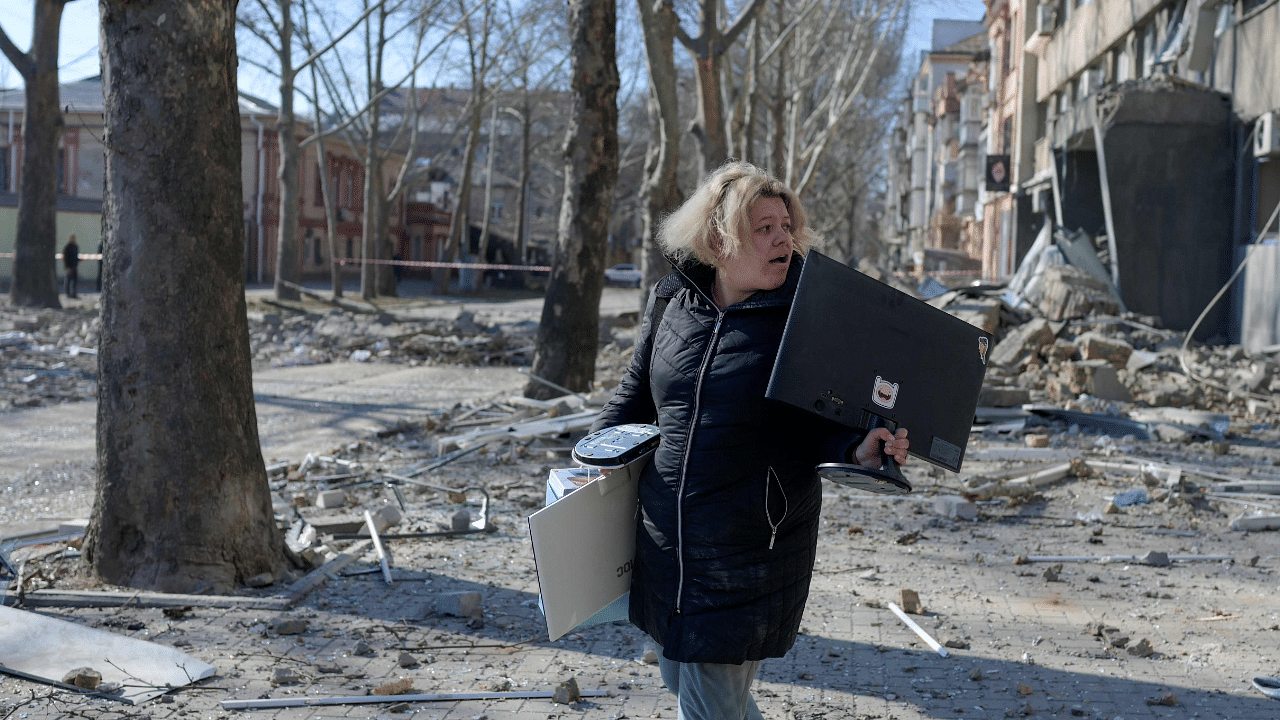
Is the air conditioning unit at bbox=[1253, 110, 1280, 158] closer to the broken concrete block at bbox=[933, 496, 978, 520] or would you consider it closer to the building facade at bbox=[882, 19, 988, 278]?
the broken concrete block at bbox=[933, 496, 978, 520]

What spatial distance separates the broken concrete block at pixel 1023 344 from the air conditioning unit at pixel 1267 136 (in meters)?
5.09

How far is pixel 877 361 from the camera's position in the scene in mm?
2965

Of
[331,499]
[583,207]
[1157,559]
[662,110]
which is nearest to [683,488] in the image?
[1157,559]

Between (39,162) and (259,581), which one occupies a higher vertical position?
(39,162)

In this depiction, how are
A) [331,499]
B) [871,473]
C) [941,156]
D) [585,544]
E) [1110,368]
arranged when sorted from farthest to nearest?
[941,156]
[1110,368]
[331,499]
[585,544]
[871,473]

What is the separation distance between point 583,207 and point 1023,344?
673cm

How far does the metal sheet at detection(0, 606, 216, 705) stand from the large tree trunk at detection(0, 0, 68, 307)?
20595 millimetres

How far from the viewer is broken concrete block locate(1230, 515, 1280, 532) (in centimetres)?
711

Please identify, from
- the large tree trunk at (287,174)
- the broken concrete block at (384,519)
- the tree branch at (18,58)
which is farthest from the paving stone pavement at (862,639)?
the large tree trunk at (287,174)

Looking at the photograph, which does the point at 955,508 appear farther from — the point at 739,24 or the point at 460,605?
the point at 739,24

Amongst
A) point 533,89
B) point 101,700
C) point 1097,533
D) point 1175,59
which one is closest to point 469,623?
point 101,700

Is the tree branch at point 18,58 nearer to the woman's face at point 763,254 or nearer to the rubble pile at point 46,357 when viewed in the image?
the rubble pile at point 46,357

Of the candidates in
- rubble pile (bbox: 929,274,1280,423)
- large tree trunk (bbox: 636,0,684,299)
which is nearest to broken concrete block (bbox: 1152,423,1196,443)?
rubble pile (bbox: 929,274,1280,423)

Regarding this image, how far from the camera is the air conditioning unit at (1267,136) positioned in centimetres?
1711
